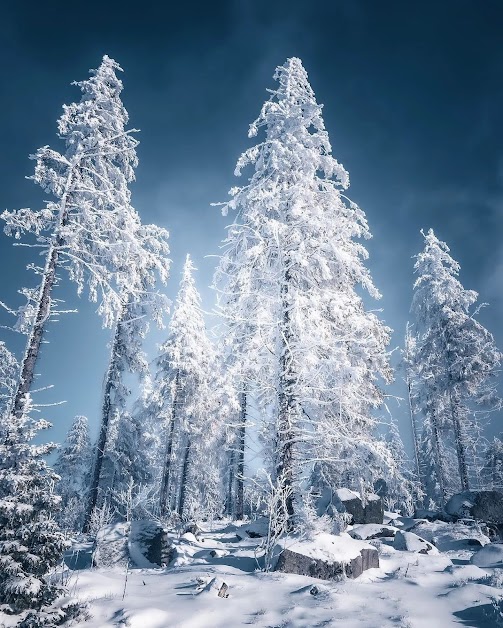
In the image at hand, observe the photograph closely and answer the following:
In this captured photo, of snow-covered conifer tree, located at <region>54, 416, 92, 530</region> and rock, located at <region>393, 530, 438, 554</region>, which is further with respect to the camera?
snow-covered conifer tree, located at <region>54, 416, 92, 530</region>

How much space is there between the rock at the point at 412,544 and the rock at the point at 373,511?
241 centimetres

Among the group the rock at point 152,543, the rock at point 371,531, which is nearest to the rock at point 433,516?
the rock at point 371,531

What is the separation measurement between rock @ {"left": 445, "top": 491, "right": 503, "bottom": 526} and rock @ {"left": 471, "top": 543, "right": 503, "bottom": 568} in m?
5.75

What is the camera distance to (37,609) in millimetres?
5121


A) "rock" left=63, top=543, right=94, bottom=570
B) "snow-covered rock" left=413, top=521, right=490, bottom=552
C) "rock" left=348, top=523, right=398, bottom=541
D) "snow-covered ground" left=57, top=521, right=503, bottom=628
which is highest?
"rock" left=348, top=523, right=398, bottom=541

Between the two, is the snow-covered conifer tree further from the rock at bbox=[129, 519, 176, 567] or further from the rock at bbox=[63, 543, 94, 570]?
the rock at bbox=[129, 519, 176, 567]

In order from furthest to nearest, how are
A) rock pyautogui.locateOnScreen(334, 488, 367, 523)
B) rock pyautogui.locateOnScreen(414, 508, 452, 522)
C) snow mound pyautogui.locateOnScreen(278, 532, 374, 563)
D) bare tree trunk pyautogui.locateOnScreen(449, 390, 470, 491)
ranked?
bare tree trunk pyautogui.locateOnScreen(449, 390, 470, 491) < rock pyautogui.locateOnScreen(414, 508, 452, 522) < rock pyautogui.locateOnScreen(334, 488, 367, 523) < snow mound pyautogui.locateOnScreen(278, 532, 374, 563)

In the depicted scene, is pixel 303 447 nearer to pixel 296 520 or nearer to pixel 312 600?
pixel 296 520

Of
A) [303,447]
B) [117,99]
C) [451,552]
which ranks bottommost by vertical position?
[451,552]

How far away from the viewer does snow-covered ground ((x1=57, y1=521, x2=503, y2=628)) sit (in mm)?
4844

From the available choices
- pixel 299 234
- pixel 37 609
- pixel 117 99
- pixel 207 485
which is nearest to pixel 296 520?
pixel 37 609

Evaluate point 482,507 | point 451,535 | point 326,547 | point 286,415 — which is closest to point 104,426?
point 286,415

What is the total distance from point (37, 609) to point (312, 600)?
372 centimetres

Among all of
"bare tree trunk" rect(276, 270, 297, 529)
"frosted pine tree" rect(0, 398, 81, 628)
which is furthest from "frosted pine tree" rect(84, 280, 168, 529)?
"frosted pine tree" rect(0, 398, 81, 628)
